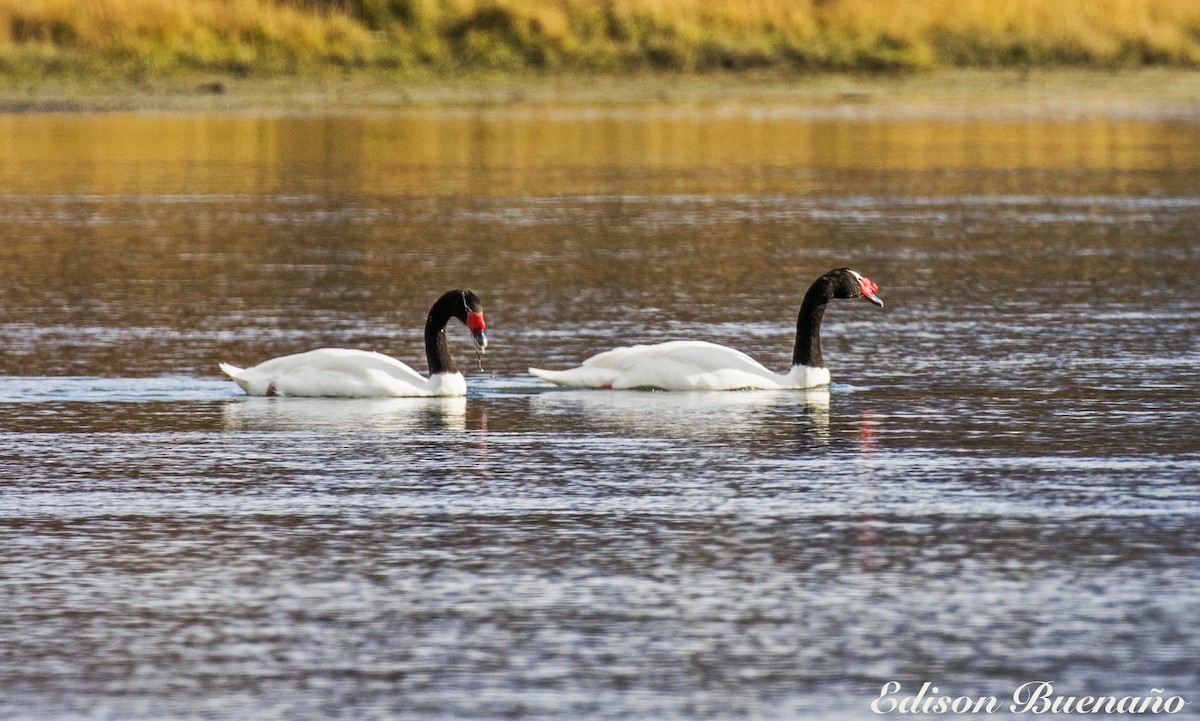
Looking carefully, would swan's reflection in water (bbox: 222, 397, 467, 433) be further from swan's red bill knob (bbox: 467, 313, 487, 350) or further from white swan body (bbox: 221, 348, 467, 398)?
swan's red bill knob (bbox: 467, 313, 487, 350)

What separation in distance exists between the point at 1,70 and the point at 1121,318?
3319 centimetres

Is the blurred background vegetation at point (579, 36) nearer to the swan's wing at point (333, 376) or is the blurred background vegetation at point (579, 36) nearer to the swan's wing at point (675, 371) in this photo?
the swan's wing at point (333, 376)

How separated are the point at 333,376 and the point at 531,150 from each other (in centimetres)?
2125

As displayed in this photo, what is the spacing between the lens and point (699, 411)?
11664mm

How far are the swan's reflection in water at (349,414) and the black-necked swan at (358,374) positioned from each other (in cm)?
5

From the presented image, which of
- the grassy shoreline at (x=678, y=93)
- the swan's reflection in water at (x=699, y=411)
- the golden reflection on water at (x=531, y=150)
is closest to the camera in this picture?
the swan's reflection in water at (x=699, y=411)

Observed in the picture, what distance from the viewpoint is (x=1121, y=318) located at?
15164mm

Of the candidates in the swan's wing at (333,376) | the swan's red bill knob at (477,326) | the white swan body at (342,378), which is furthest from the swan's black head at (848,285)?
the swan's wing at (333,376)

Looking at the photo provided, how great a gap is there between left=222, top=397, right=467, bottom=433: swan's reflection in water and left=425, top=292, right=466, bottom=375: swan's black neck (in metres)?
0.16

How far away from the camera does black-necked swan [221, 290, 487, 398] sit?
11.9m

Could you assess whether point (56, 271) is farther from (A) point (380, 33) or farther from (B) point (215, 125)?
(A) point (380, 33)

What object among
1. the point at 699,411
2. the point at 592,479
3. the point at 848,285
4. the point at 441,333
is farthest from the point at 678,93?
the point at 592,479

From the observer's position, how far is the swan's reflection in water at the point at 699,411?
36.3ft

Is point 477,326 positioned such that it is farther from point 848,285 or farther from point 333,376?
point 848,285
